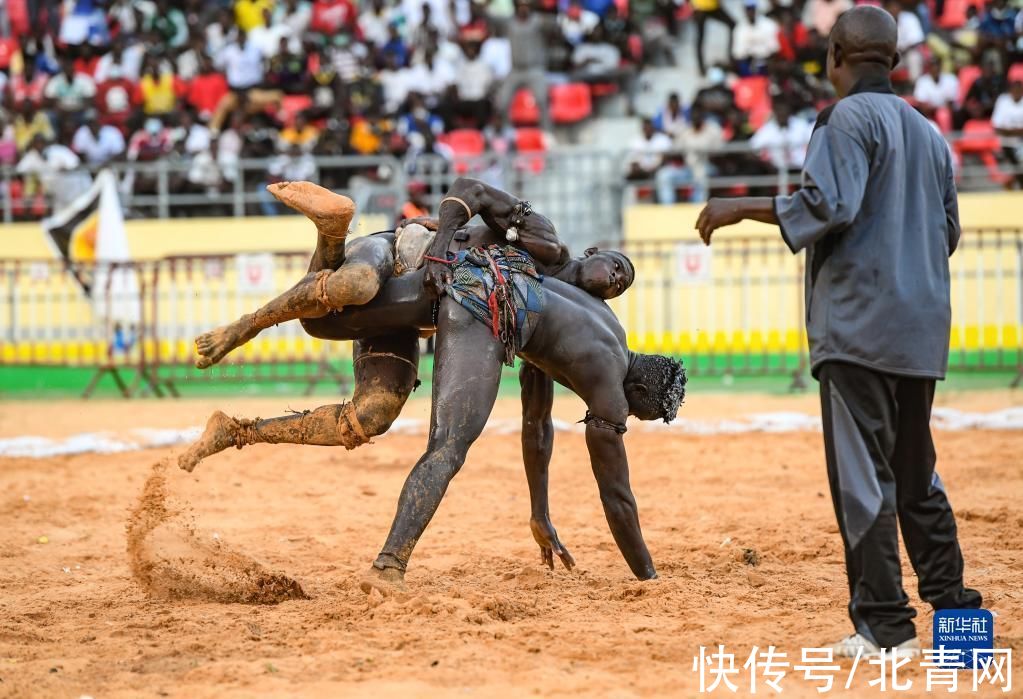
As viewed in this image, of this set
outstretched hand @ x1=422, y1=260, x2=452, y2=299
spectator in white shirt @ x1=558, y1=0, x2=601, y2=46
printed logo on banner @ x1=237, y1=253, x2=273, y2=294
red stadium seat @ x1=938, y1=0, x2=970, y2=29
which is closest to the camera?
outstretched hand @ x1=422, y1=260, x2=452, y2=299

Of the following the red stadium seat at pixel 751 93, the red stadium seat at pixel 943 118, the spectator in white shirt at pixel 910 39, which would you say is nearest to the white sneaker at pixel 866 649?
the red stadium seat at pixel 943 118

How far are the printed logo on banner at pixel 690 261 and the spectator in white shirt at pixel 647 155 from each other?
277 centimetres

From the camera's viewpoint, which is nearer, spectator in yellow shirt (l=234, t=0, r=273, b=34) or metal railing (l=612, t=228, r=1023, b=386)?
metal railing (l=612, t=228, r=1023, b=386)

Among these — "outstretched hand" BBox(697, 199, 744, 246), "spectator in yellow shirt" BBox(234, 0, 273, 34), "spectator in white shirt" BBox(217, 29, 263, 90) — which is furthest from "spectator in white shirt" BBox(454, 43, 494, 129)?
"outstretched hand" BBox(697, 199, 744, 246)

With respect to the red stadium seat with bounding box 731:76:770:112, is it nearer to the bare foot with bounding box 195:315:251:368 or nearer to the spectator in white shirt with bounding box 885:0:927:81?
the spectator in white shirt with bounding box 885:0:927:81

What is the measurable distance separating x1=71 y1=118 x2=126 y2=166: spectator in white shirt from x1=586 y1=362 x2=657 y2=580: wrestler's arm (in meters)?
16.2

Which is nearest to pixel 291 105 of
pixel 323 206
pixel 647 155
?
pixel 647 155

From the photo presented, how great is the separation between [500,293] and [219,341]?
138 centimetres

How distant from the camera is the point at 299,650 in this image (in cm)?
516

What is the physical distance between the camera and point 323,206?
616 cm

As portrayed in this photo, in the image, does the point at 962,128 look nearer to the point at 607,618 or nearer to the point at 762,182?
the point at 762,182

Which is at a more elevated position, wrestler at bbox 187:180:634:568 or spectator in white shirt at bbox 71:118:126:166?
spectator in white shirt at bbox 71:118:126:166

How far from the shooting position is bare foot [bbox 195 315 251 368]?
645 cm

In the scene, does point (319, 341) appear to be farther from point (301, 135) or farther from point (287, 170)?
point (301, 135)
